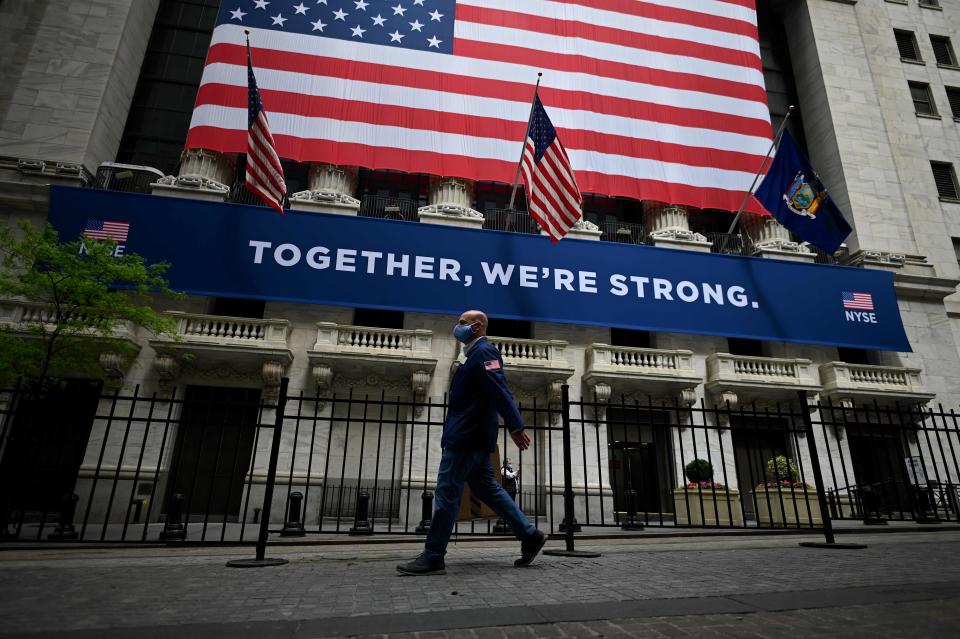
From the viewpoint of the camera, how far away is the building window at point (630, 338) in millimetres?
21141

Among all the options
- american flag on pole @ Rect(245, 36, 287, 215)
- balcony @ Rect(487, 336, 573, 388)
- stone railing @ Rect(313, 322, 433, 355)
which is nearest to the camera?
american flag on pole @ Rect(245, 36, 287, 215)

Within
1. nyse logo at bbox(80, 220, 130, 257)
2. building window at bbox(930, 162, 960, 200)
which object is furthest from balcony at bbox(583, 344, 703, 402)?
building window at bbox(930, 162, 960, 200)

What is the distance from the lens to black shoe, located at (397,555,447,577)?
4340 millimetres

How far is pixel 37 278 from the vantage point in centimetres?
1285

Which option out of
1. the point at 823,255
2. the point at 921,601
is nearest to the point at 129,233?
the point at 921,601

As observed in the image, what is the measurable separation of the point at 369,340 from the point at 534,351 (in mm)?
5809

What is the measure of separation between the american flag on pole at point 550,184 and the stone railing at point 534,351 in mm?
4825

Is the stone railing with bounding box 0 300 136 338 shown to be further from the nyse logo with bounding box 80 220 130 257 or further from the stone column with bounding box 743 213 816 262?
the stone column with bounding box 743 213 816 262

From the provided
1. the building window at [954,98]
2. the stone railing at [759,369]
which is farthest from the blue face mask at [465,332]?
the building window at [954,98]

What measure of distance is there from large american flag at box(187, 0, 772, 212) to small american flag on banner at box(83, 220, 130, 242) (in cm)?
375

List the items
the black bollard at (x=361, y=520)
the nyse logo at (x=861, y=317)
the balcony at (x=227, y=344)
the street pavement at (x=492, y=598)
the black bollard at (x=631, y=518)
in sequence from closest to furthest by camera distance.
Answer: the street pavement at (x=492, y=598) → the black bollard at (x=631, y=518) → the black bollard at (x=361, y=520) → the balcony at (x=227, y=344) → the nyse logo at (x=861, y=317)

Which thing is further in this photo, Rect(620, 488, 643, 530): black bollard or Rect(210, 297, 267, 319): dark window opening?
Rect(210, 297, 267, 319): dark window opening

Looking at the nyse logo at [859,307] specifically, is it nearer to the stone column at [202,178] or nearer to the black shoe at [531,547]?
the black shoe at [531,547]

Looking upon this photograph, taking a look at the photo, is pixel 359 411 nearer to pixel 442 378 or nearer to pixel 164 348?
pixel 442 378
